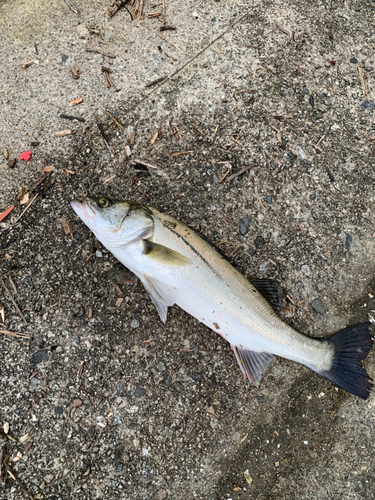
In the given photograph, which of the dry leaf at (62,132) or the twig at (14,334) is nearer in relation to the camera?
the twig at (14,334)

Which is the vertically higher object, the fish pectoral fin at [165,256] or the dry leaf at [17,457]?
the fish pectoral fin at [165,256]

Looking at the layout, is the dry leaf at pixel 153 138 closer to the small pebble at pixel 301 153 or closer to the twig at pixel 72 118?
the twig at pixel 72 118

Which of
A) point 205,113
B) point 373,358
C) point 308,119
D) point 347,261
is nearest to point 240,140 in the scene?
point 205,113

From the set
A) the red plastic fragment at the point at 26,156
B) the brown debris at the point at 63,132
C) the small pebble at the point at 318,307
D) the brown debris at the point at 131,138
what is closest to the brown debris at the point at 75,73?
the brown debris at the point at 63,132

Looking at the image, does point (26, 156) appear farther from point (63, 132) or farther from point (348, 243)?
point (348, 243)

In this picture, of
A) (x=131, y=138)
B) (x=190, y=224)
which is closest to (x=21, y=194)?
(x=131, y=138)

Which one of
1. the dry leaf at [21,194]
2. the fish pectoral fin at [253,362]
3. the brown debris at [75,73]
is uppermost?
the brown debris at [75,73]
